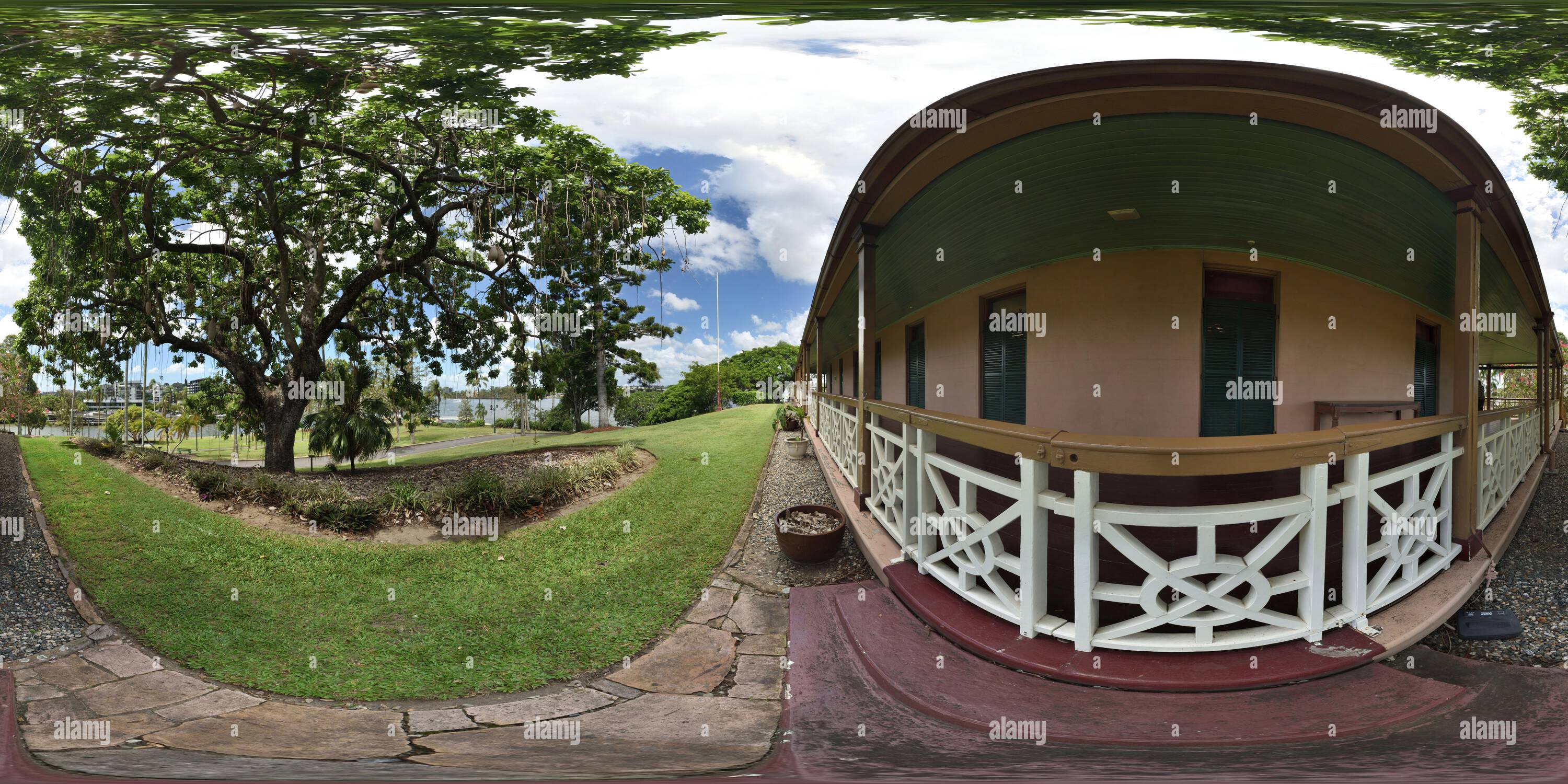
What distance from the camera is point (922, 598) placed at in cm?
212

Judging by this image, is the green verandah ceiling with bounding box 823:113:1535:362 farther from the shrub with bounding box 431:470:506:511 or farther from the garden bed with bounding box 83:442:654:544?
the shrub with bounding box 431:470:506:511

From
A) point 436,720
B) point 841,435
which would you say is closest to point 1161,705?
point 436,720

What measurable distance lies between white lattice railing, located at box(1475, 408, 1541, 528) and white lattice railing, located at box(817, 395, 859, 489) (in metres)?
3.84

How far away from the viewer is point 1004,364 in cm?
434

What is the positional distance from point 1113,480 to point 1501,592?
190 cm

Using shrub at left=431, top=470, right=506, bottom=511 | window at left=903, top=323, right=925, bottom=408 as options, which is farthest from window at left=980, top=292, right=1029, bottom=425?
shrub at left=431, top=470, right=506, bottom=511

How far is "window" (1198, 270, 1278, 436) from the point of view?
318 centimetres

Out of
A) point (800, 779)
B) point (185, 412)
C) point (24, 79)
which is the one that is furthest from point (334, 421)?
point (800, 779)

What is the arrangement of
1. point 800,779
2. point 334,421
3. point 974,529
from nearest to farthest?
point 800,779
point 974,529
point 334,421

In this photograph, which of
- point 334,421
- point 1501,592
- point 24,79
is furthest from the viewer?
point 334,421

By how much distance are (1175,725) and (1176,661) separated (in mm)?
307

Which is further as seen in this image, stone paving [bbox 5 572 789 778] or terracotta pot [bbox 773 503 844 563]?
terracotta pot [bbox 773 503 844 563]

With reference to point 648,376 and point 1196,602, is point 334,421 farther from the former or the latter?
point 1196,602

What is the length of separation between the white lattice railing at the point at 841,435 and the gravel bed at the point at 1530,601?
2963 mm
